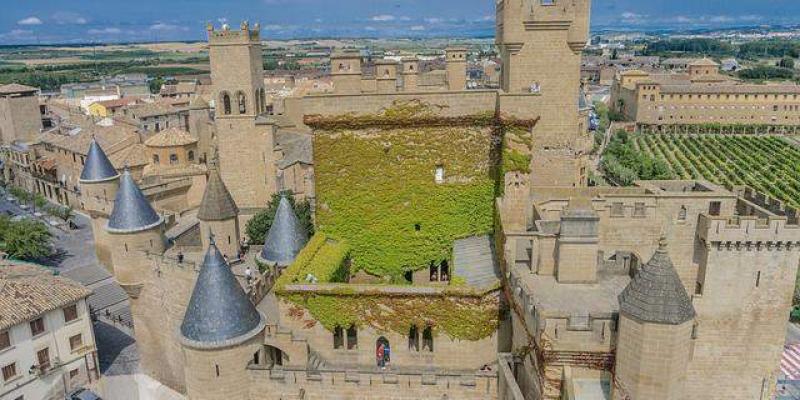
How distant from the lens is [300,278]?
2245 centimetres

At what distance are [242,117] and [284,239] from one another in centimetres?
2290

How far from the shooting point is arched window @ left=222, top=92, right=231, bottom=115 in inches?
1896

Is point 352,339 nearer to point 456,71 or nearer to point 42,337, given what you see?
point 42,337

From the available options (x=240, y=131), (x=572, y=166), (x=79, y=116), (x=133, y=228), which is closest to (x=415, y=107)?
(x=572, y=166)

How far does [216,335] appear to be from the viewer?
18578mm

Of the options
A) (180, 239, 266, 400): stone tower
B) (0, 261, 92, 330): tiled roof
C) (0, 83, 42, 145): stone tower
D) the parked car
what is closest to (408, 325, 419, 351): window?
(180, 239, 266, 400): stone tower

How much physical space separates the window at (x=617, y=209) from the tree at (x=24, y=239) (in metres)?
47.3

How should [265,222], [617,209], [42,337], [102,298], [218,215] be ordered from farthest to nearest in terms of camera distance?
1. [102,298]
2. [265,222]
3. [218,215]
4. [42,337]
5. [617,209]

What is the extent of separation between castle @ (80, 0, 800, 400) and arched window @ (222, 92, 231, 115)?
703 inches

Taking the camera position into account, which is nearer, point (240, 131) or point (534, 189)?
point (534, 189)

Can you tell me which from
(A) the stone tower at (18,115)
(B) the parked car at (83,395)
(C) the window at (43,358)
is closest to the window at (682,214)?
(B) the parked car at (83,395)

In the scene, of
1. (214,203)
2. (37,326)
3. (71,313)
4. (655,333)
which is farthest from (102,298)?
(655,333)

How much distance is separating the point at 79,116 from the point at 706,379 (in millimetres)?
92200

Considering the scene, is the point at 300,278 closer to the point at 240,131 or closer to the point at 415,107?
the point at 415,107
